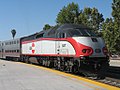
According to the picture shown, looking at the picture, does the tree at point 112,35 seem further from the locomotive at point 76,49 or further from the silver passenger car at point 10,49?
the locomotive at point 76,49

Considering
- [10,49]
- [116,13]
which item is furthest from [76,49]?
[10,49]

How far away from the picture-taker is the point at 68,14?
236ft

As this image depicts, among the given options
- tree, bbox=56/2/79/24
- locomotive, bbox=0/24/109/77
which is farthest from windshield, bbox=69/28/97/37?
tree, bbox=56/2/79/24

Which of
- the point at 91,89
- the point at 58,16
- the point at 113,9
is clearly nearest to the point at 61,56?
the point at 91,89

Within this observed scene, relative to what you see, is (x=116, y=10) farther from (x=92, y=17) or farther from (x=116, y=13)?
(x=92, y=17)

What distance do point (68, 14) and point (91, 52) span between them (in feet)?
183

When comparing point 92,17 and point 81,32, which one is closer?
point 81,32

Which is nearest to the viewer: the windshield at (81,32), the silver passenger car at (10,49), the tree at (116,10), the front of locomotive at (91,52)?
the front of locomotive at (91,52)

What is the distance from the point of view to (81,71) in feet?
55.7

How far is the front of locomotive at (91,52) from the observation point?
16781mm

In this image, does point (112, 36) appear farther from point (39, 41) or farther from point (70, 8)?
point (70, 8)

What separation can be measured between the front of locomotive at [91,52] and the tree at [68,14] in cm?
5297

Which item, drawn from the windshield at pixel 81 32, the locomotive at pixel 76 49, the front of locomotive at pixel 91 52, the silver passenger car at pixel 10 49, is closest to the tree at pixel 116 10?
the silver passenger car at pixel 10 49

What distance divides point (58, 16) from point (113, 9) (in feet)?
106
